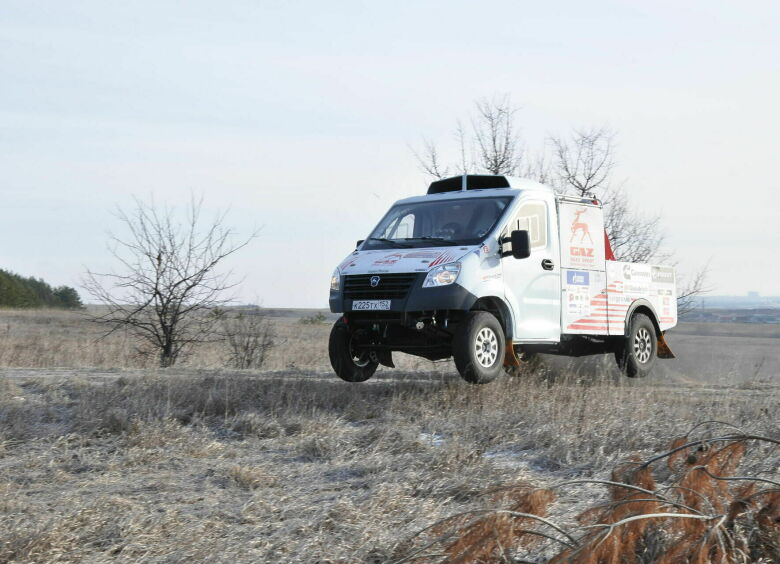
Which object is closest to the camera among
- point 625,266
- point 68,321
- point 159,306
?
point 625,266

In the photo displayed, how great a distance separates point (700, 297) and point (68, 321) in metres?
30.6

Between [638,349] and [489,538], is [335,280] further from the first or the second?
[489,538]

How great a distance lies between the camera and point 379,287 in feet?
33.8

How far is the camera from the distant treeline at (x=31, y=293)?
2110 inches

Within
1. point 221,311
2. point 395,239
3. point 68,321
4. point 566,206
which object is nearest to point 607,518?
point 395,239

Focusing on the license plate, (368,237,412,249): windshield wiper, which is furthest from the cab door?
the license plate

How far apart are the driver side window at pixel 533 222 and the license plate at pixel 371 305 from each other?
1870 mm

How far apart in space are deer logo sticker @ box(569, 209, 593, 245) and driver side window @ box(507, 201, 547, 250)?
0.65 meters

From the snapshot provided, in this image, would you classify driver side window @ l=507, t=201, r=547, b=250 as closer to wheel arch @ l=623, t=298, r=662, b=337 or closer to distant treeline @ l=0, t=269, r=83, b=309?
wheel arch @ l=623, t=298, r=662, b=337

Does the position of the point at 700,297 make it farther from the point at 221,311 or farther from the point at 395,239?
the point at 395,239

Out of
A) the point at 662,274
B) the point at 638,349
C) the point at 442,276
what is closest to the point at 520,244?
the point at 442,276

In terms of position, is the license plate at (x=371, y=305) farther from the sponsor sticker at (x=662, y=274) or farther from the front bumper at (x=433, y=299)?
the sponsor sticker at (x=662, y=274)

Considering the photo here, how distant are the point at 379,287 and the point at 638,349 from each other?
16.1 feet

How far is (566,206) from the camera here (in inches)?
475
